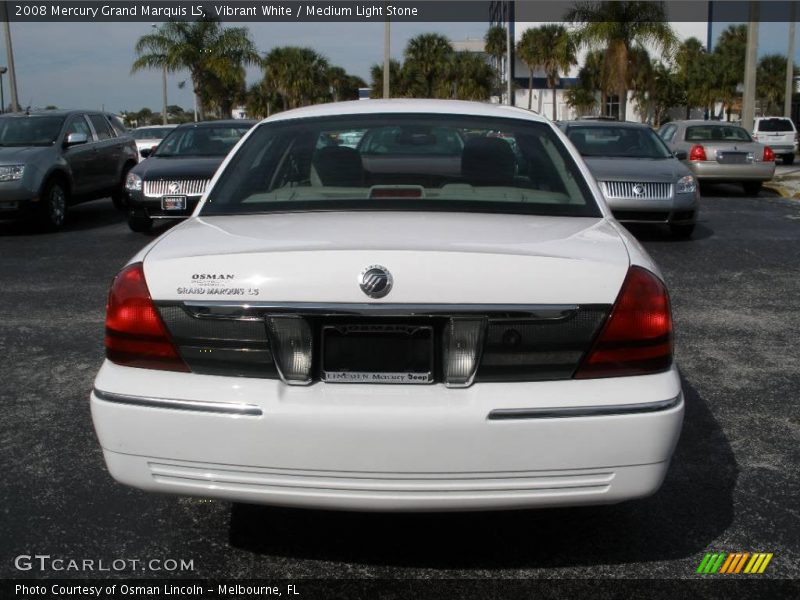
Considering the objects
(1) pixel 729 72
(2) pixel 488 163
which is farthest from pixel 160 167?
(1) pixel 729 72

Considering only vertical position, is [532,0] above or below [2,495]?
above

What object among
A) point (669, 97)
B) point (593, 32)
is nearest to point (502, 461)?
point (593, 32)

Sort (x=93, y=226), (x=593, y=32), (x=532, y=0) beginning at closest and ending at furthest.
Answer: (x=93, y=226), (x=593, y=32), (x=532, y=0)

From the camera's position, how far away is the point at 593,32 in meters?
38.8

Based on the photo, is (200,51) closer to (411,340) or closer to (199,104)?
(199,104)

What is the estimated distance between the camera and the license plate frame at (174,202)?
11203mm

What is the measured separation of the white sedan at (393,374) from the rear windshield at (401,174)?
67 centimetres

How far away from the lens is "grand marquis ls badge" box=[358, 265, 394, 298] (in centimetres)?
262

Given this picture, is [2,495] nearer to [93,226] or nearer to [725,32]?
[93,226]

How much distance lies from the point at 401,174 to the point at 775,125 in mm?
28516

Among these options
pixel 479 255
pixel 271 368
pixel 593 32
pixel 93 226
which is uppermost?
pixel 593 32

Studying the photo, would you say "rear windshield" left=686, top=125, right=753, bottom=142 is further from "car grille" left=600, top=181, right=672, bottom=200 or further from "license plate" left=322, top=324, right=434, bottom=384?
"license plate" left=322, top=324, right=434, bottom=384

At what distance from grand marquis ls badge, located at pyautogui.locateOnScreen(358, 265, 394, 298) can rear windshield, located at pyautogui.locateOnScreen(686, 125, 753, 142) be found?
16487 millimetres

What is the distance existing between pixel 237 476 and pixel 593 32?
38947 mm
